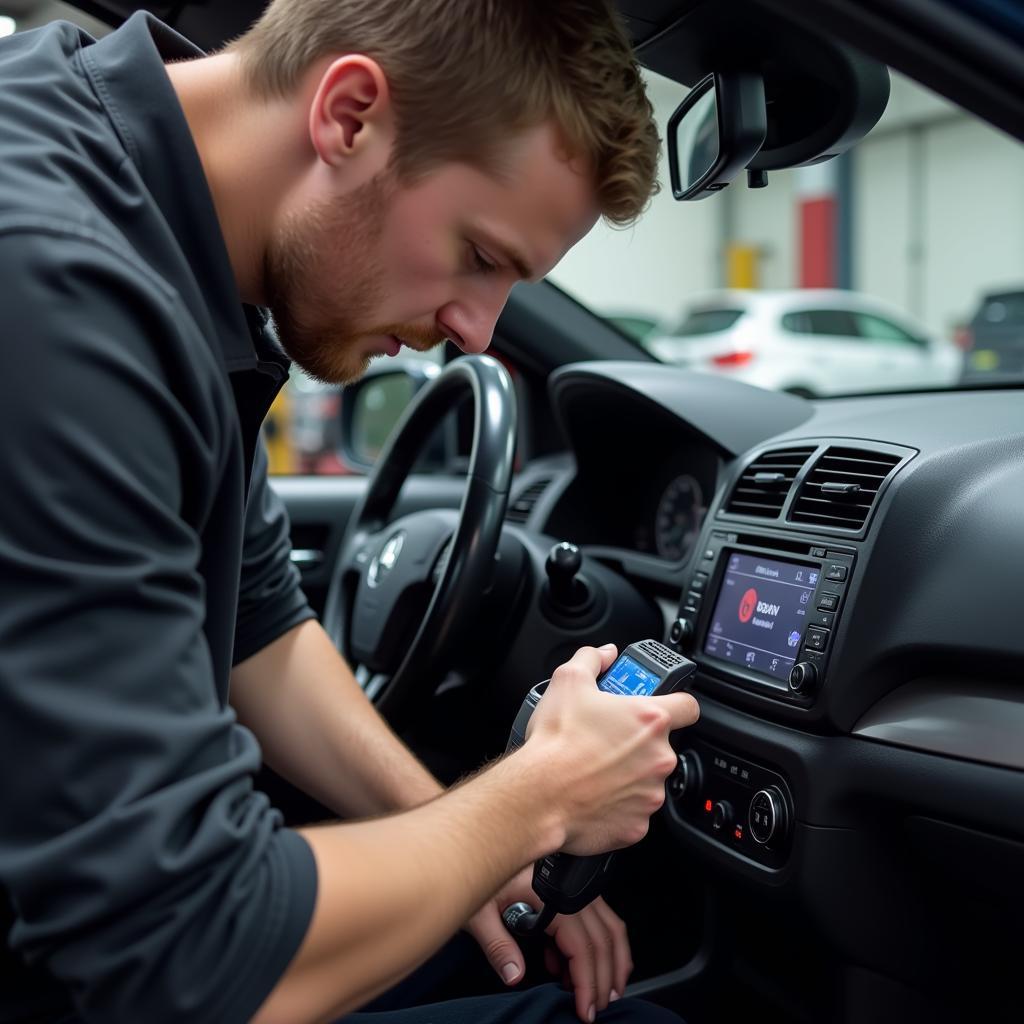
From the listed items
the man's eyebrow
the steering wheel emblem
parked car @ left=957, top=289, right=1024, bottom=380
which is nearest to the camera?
the man's eyebrow

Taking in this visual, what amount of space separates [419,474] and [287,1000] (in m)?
1.87

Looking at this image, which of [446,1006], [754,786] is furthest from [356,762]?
[754,786]

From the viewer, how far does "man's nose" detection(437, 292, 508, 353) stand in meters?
1.07

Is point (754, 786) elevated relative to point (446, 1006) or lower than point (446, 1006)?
elevated

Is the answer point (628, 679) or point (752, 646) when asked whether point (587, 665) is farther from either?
point (752, 646)

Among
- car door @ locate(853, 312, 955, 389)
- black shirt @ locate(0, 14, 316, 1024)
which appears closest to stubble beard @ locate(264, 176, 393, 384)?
black shirt @ locate(0, 14, 316, 1024)

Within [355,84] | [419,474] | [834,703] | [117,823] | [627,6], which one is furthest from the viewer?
[419,474]

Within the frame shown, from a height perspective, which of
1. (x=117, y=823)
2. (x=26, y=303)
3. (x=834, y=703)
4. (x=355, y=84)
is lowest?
(x=834, y=703)

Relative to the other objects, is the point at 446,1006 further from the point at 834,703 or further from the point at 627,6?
the point at 627,6

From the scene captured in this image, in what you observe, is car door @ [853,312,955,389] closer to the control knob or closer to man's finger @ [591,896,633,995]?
the control knob

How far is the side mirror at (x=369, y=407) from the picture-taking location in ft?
8.52

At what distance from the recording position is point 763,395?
1733 mm

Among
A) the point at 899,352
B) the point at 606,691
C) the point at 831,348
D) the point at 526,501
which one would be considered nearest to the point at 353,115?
the point at 606,691

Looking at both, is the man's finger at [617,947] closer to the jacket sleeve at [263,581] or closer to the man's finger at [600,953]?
the man's finger at [600,953]
